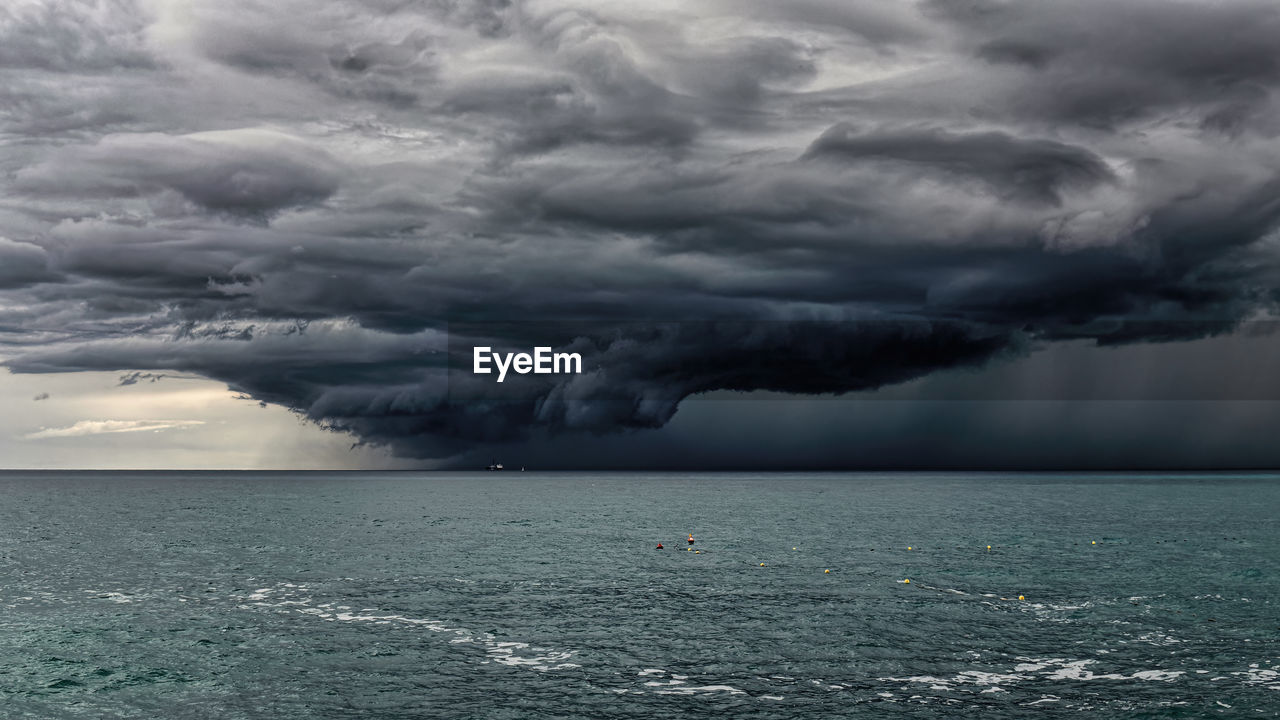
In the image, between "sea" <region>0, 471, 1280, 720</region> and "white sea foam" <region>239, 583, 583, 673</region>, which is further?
"white sea foam" <region>239, 583, 583, 673</region>

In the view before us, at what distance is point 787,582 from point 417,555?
4202 cm

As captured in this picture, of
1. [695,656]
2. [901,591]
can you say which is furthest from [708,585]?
[695,656]

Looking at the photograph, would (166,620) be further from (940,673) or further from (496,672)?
(940,673)

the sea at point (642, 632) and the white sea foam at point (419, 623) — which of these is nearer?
the sea at point (642, 632)

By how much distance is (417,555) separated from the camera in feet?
337

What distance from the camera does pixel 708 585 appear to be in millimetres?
74562

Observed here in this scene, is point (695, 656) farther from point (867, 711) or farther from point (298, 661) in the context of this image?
point (298, 661)

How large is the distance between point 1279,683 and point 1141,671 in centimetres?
485

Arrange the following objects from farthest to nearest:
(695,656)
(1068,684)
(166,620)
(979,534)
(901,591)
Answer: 1. (979,534)
2. (901,591)
3. (166,620)
4. (695,656)
5. (1068,684)

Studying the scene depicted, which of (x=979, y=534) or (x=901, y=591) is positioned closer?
(x=901, y=591)

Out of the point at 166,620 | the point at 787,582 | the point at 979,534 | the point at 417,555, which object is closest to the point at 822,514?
the point at 979,534

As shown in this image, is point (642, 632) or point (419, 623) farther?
point (419, 623)

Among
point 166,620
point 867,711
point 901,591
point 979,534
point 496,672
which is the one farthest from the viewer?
point 979,534

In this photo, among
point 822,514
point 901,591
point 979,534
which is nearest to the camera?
point 901,591
